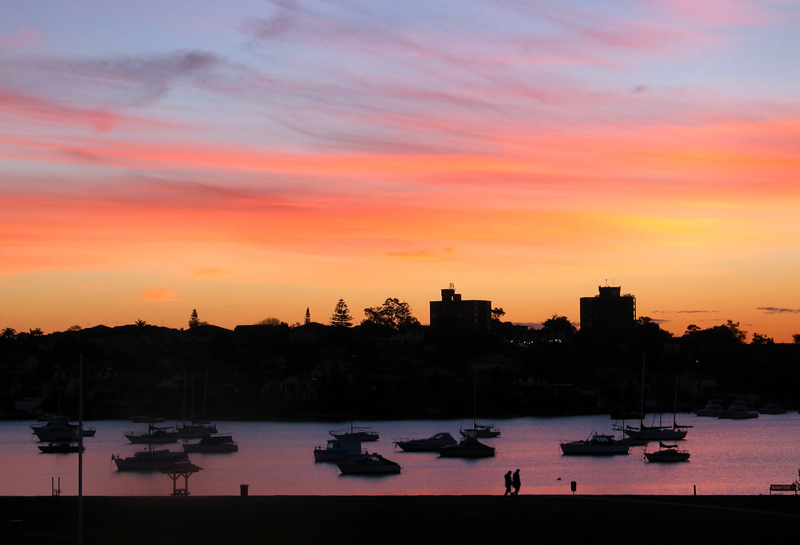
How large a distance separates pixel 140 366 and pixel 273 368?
71.4 feet

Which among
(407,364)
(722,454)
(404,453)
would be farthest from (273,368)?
(722,454)

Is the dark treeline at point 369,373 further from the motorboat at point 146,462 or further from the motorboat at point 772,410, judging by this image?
the motorboat at point 146,462

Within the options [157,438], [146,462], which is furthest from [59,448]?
[146,462]

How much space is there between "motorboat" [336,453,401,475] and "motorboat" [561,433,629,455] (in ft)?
53.9

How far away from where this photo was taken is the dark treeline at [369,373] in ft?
405

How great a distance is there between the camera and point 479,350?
161625 millimetres

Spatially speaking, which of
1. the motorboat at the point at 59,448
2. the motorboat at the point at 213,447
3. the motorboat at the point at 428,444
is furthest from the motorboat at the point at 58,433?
the motorboat at the point at 428,444

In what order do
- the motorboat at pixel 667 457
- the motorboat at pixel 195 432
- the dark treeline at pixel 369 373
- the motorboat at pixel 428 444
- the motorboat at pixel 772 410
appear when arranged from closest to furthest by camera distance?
the motorboat at pixel 667 457 → the motorboat at pixel 428 444 → the motorboat at pixel 195 432 → the dark treeline at pixel 369 373 → the motorboat at pixel 772 410
